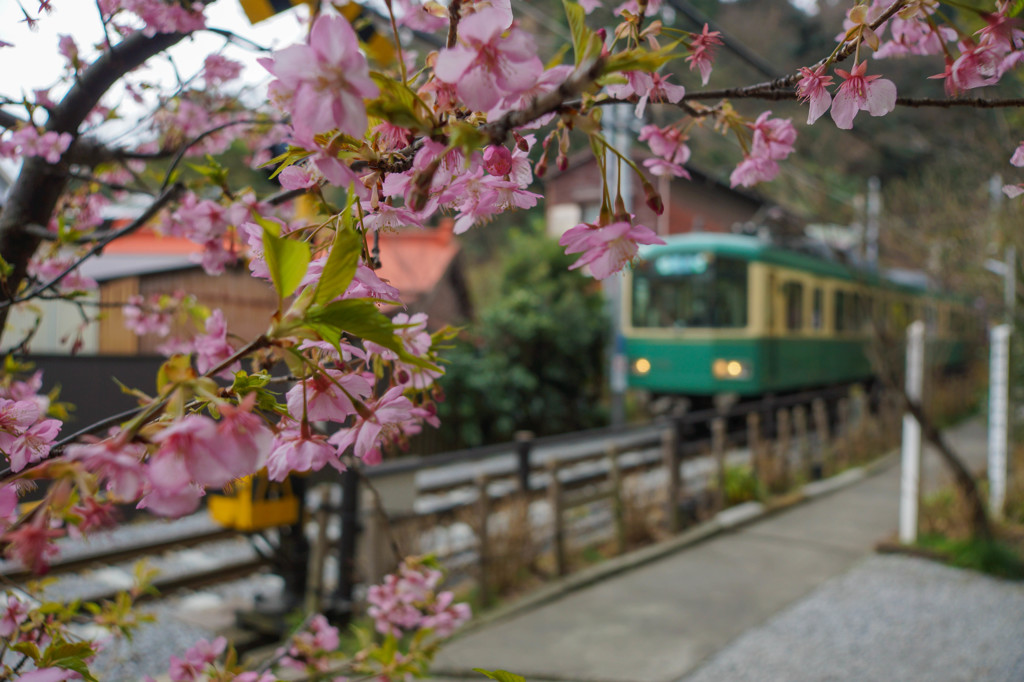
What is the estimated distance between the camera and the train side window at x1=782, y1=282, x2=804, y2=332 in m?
10.6

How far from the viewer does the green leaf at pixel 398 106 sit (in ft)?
2.14

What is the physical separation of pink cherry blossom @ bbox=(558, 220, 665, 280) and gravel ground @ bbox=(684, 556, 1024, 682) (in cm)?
328

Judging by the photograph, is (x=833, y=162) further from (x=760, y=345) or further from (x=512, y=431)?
(x=512, y=431)

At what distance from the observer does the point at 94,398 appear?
201cm

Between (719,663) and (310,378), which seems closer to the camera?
(310,378)

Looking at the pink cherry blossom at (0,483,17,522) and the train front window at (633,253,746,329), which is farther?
the train front window at (633,253,746,329)

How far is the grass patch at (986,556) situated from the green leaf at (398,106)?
5.69 meters

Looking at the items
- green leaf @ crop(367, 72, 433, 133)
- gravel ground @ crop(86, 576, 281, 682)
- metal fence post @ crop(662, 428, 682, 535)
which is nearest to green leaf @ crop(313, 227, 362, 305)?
green leaf @ crop(367, 72, 433, 133)

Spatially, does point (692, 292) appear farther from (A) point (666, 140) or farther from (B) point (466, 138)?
(B) point (466, 138)

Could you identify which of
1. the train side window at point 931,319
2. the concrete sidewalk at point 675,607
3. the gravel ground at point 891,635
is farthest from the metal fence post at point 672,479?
the train side window at point 931,319

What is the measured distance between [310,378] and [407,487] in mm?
3851

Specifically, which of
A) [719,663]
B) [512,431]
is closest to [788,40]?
[719,663]

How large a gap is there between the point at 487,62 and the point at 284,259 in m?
0.25

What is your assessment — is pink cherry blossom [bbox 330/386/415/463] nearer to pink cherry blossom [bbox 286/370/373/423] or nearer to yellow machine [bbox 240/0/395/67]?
pink cherry blossom [bbox 286/370/373/423]
